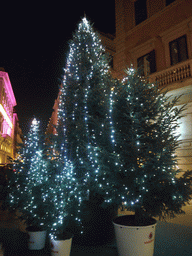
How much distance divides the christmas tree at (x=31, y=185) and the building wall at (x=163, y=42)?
4.53 metres

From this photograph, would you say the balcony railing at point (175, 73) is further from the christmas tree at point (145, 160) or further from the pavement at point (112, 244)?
the pavement at point (112, 244)

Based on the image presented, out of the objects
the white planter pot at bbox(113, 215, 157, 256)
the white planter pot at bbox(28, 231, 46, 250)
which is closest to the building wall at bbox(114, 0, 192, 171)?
the white planter pot at bbox(113, 215, 157, 256)

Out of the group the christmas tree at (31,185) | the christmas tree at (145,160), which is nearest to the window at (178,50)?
the christmas tree at (145,160)

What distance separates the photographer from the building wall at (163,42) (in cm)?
898

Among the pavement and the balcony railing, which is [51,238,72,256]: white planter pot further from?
the balcony railing

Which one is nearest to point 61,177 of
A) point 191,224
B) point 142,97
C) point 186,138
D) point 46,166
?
point 46,166

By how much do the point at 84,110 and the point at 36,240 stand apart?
3.13 meters

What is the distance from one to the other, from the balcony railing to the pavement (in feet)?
19.8

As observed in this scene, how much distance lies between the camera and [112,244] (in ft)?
14.6

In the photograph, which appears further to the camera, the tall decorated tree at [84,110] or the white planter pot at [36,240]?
the tall decorated tree at [84,110]

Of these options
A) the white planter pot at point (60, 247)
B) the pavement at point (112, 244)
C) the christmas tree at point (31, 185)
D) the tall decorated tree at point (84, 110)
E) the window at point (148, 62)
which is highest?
the window at point (148, 62)

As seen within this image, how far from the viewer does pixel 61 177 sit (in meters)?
4.20

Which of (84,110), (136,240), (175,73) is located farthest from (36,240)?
(175,73)

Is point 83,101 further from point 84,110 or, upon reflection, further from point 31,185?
point 31,185
